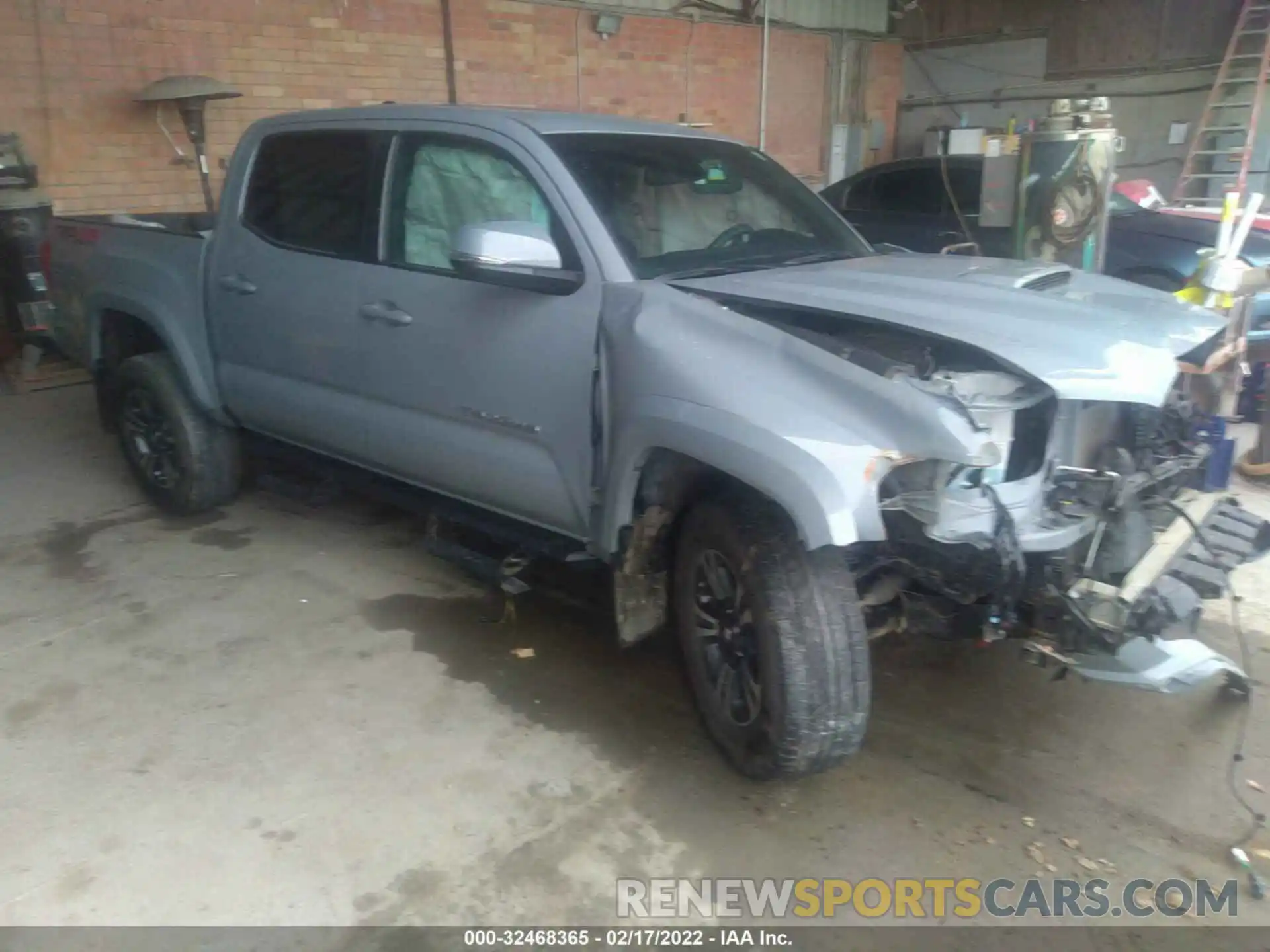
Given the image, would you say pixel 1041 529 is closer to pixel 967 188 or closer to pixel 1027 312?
pixel 1027 312

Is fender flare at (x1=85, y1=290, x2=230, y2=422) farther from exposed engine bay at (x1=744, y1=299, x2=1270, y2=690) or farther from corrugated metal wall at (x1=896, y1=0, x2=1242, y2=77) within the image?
corrugated metal wall at (x1=896, y1=0, x2=1242, y2=77)

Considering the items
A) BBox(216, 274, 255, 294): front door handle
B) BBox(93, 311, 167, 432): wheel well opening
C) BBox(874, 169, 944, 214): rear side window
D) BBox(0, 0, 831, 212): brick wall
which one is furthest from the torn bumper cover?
BBox(0, 0, 831, 212): brick wall

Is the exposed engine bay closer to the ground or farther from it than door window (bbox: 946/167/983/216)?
closer to the ground

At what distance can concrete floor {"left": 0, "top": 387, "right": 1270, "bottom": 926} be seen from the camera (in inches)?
102

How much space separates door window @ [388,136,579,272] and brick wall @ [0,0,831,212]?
5386 millimetres

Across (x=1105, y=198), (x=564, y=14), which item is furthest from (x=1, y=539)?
(x=564, y=14)

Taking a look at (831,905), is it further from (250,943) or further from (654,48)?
(654,48)

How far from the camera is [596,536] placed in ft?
10.5

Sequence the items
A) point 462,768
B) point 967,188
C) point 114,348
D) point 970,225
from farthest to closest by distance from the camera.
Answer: point 967,188 < point 970,225 < point 114,348 < point 462,768

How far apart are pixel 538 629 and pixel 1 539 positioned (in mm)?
2878

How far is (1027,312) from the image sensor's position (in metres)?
2.70

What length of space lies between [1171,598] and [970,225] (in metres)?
6.13

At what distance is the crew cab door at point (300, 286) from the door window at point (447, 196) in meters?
0.13

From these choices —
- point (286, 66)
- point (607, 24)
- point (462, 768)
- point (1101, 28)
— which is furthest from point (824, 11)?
point (462, 768)
